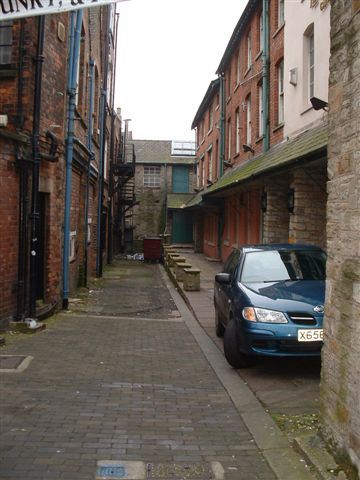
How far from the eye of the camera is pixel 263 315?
645 centimetres

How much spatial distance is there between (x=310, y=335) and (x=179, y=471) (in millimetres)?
2930

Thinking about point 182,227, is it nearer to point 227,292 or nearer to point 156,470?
point 227,292

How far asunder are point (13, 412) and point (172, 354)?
3124 mm

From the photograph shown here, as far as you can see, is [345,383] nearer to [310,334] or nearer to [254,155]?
[310,334]

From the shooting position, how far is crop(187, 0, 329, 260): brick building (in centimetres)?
1238

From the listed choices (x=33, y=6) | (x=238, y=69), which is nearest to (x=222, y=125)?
(x=238, y=69)

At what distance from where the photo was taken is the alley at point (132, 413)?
395 centimetres

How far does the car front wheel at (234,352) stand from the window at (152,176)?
115ft

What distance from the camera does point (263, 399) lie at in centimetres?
567

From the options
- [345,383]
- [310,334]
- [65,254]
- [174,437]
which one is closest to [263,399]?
[310,334]

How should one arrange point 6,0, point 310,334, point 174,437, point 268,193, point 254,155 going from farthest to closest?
point 254,155 → point 268,193 → point 310,334 → point 174,437 → point 6,0

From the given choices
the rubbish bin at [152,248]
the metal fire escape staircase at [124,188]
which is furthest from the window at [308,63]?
the rubbish bin at [152,248]

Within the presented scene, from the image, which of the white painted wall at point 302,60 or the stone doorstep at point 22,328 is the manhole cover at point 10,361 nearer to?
the stone doorstep at point 22,328

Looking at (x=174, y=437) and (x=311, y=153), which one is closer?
(x=174, y=437)
